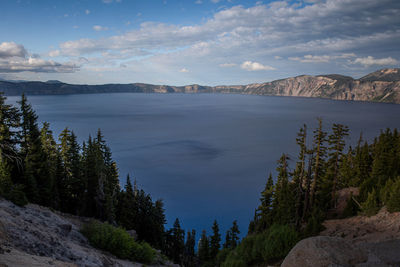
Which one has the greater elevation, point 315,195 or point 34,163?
point 34,163

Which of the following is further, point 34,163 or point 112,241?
point 34,163

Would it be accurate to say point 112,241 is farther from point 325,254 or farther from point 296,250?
point 325,254

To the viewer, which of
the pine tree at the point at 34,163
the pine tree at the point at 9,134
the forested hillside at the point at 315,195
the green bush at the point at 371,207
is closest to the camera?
the forested hillside at the point at 315,195

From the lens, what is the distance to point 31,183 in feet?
82.7

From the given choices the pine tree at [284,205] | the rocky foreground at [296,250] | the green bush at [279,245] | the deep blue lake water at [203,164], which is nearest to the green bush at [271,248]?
the green bush at [279,245]

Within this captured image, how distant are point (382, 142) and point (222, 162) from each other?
51192mm

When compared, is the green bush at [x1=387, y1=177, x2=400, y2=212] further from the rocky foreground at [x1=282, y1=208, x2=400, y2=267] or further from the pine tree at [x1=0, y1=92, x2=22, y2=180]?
the pine tree at [x1=0, y1=92, x2=22, y2=180]

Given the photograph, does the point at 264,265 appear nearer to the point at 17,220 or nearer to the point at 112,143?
the point at 17,220

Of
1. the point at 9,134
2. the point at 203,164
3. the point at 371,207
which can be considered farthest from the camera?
the point at 203,164

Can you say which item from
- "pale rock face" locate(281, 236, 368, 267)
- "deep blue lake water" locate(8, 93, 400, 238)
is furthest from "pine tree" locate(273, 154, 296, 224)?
"deep blue lake water" locate(8, 93, 400, 238)

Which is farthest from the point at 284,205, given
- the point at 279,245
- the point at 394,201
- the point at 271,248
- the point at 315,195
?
the point at 394,201

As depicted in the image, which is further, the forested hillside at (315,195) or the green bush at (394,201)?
the forested hillside at (315,195)

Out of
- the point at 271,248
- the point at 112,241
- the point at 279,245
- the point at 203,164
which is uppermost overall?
the point at 112,241

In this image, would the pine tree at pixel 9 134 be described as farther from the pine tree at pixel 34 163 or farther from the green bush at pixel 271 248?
the green bush at pixel 271 248
